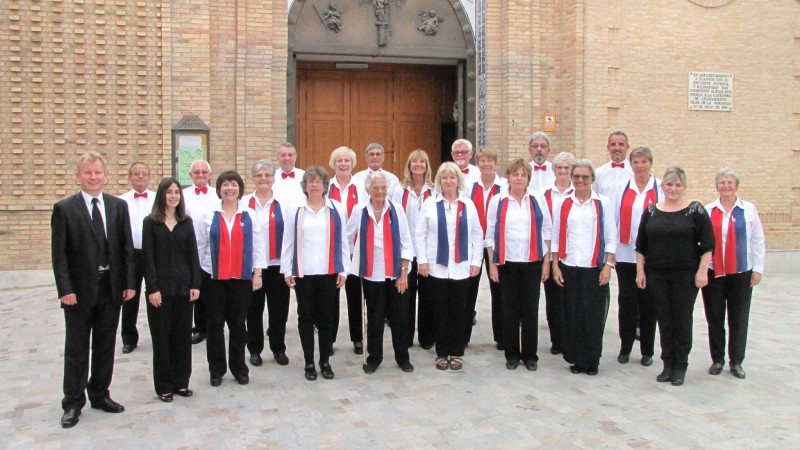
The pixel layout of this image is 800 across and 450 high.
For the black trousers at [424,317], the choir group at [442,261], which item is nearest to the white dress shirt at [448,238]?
the choir group at [442,261]

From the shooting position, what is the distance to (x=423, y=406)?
5.50 meters

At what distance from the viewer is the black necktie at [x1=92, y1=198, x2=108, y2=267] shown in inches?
202

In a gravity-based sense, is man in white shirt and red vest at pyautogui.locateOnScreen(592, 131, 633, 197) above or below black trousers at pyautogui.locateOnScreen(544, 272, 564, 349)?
above

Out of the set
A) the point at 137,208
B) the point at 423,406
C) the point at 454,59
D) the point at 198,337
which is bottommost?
the point at 423,406

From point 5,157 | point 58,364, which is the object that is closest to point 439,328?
point 58,364

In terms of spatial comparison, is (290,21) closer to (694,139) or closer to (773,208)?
(694,139)

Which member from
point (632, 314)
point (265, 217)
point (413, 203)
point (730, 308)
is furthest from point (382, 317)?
point (730, 308)

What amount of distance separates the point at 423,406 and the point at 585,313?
175cm

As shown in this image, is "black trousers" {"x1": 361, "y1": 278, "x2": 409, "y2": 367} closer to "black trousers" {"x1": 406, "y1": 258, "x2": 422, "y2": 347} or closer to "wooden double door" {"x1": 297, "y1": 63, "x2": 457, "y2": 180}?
"black trousers" {"x1": 406, "y1": 258, "x2": 422, "y2": 347}

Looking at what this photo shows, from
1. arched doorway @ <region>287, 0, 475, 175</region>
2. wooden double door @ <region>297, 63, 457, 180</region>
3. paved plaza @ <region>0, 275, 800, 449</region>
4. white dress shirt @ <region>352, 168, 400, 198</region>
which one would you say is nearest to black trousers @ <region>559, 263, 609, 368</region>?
paved plaza @ <region>0, 275, 800, 449</region>

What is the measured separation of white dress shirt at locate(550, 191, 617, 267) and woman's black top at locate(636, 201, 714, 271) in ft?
1.23

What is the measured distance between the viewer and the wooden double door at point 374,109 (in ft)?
42.1

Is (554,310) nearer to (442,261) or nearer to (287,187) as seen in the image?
(442,261)

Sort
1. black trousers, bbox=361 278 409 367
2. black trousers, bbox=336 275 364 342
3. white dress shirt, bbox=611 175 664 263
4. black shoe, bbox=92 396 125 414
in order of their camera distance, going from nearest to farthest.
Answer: black shoe, bbox=92 396 125 414, black trousers, bbox=361 278 409 367, white dress shirt, bbox=611 175 664 263, black trousers, bbox=336 275 364 342
